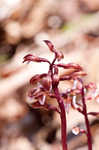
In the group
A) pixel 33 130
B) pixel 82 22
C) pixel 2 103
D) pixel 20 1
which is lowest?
pixel 33 130

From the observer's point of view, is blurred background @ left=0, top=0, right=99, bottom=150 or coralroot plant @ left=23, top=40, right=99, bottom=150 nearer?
coralroot plant @ left=23, top=40, right=99, bottom=150

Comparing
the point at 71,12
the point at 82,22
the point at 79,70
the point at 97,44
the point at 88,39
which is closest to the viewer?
the point at 79,70

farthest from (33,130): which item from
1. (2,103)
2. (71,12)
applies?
(71,12)

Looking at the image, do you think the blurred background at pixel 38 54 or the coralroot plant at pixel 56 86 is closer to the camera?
the coralroot plant at pixel 56 86

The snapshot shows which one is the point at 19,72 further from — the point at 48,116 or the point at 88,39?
the point at 88,39

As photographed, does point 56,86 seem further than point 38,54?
No

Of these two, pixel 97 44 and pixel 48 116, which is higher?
pixel 97 44

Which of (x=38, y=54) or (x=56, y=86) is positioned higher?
(x=56, y=86)

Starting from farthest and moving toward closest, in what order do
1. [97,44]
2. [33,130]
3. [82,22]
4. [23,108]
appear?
[82,22], [97,44], [23,108], [33,130]
